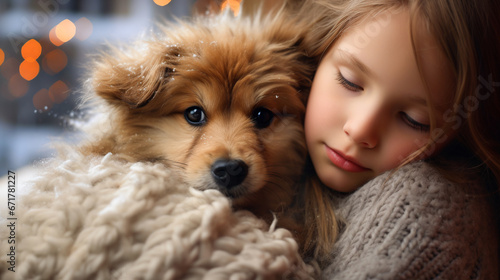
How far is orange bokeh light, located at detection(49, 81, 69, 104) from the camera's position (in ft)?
3.41

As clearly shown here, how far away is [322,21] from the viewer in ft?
3.49

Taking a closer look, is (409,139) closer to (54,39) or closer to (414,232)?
(414,232)

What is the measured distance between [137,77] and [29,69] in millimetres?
396

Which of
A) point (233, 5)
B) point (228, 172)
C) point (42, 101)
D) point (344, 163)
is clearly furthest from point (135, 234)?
point (233, 5)

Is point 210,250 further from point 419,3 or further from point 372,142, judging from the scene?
point 419,3

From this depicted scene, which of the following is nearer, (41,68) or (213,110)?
(213,110)

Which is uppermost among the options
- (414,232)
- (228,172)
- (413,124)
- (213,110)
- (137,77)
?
(137,77)

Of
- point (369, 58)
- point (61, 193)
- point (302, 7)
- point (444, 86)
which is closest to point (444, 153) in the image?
point (444, 86)

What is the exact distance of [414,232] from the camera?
726 mm

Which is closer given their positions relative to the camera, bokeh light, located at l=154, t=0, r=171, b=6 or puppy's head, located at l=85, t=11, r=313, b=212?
puppy's head, located at l=85, t=11, r=313, b=212

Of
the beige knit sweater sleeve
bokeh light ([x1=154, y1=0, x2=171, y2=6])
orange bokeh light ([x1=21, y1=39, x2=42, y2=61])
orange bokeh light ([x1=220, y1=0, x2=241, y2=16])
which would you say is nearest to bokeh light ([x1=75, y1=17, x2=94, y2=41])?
orange bokeh light ([x1=21, y1=39, x2=42, y2=61])

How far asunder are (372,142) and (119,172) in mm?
558

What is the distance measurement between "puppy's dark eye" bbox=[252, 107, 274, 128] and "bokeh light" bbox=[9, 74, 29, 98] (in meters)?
0.65

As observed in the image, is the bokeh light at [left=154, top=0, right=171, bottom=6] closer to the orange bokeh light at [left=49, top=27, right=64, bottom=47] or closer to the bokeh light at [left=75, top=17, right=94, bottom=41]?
the bokeh light at [left=75, top=17, right=94, bottom=41]
